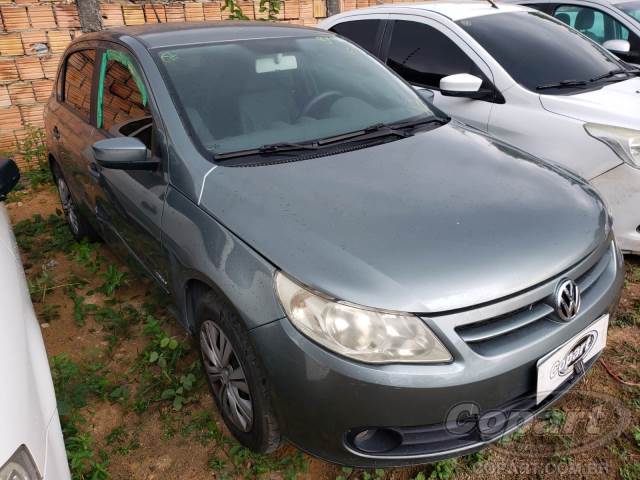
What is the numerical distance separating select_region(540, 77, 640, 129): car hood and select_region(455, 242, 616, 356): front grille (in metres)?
1.55

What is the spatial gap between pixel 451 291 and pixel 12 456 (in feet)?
3.80

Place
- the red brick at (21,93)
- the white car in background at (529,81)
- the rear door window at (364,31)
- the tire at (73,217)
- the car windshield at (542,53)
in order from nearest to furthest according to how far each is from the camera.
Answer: the white car in background at (529,81) → the car windshield at (542,53) → the tire at (73,217) → the rear door window at (364,31) → the red brick at (21,93)

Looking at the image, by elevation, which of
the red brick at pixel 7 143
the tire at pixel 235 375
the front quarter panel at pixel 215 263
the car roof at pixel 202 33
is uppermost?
the car roof at pixel 202 33

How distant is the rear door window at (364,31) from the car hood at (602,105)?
1.48m

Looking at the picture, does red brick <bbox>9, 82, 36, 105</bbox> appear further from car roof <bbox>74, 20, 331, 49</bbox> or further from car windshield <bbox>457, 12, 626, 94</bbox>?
car windshield <bbox>457, 12, 626, 94</bbox>

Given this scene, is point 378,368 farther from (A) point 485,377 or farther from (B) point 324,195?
(B) point 324,195

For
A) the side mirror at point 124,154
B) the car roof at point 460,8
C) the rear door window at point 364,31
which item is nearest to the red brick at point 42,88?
the rear door window at point 364,31

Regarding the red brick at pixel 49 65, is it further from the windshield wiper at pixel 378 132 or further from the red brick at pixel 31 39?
the windshield wiper at pixel 378 132

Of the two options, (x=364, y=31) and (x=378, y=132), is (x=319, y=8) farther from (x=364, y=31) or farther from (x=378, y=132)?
(x=378, y=132)

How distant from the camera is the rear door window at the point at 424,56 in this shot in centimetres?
357

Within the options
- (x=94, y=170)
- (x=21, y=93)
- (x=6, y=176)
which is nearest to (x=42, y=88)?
(x=21, y=93)

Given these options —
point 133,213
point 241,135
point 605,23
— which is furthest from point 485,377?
point 605,23

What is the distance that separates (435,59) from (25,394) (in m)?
3.30

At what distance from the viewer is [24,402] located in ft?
4.22
